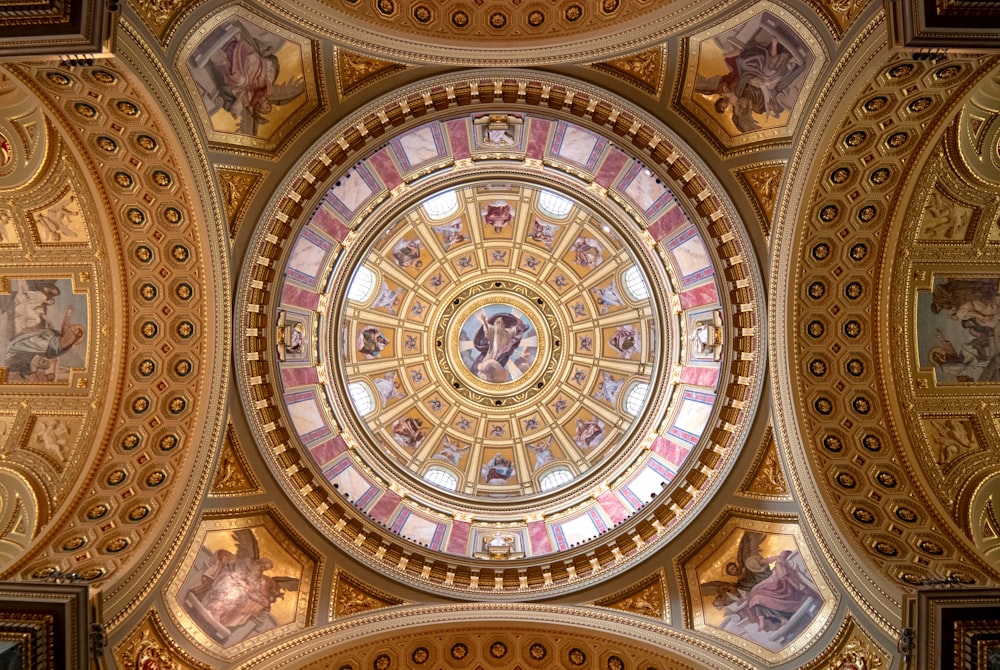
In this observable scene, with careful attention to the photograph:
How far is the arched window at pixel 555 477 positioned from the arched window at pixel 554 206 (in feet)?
33.6

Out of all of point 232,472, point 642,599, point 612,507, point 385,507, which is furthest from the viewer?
point 385,507

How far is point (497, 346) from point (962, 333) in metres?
17.4

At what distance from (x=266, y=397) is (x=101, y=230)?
19.1 ft

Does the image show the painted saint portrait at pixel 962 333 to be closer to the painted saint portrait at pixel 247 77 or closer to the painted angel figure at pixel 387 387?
the painted saint portrait at pixel 247 77

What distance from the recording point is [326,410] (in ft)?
71.3

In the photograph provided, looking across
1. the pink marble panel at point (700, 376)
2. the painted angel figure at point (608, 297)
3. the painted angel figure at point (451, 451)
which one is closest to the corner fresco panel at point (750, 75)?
the pink marble panel at point (700, 376)

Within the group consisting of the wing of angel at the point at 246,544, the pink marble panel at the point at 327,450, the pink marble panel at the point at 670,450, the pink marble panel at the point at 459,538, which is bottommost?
the pink marble panel at the point at 459,538

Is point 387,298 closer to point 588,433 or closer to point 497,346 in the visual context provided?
point 497,346

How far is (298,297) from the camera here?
19656 mm

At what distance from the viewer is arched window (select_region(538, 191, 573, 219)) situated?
1001 inches

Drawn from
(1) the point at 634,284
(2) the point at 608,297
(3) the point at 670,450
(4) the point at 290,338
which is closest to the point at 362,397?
(4) the point at 290,338

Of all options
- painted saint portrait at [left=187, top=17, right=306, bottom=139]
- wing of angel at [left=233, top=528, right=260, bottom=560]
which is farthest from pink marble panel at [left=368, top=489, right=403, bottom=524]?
painted saint portrait at [left=187, top=17, right=306, bottom=139]

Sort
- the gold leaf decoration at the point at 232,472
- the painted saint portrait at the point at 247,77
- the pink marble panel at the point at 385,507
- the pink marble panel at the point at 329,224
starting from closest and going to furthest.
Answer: the painted saint portrait at the point at 247,77, the gold leaf decoration at the point at 232,472, the pink marble panel at the point at 329,224, the pink marble panel at the point at 385,507

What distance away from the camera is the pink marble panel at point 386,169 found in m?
18.4
